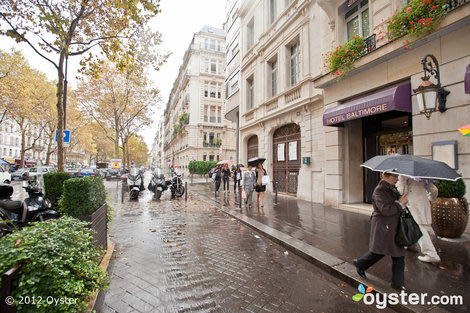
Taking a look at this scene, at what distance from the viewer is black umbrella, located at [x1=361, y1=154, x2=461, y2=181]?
294 centimetres

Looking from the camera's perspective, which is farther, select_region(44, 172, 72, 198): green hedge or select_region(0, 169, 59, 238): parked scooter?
select_region(44, 172, 72, 198): green hedge

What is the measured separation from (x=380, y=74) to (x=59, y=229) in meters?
8.89

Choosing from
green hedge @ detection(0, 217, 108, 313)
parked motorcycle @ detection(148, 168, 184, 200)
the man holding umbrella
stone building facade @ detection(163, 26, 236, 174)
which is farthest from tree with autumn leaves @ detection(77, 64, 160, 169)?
green hedge @ detection(0, 217, 108, 313)

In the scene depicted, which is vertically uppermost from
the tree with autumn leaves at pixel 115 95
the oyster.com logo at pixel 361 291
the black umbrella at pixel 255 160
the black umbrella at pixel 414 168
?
the tree with autumn leaves at pixel 115 95

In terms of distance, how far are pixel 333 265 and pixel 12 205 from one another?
19.3ft

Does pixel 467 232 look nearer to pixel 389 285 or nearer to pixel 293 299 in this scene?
pixel 389 285

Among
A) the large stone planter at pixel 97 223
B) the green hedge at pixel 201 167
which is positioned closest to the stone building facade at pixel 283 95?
the large stone planter at pixel 97 223

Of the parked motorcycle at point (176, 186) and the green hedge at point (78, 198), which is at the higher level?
the green hedge at point (78, 198)

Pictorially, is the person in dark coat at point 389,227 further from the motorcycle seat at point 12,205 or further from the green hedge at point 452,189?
the motorcycle seat at point 12,205

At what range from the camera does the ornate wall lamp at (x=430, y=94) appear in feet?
17.0

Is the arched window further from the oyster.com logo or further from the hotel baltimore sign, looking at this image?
the oyster.com logo

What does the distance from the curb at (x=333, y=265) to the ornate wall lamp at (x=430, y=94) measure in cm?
442

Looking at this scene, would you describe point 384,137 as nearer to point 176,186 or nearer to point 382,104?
point 382,104

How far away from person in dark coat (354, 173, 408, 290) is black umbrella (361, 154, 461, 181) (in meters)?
0.14
